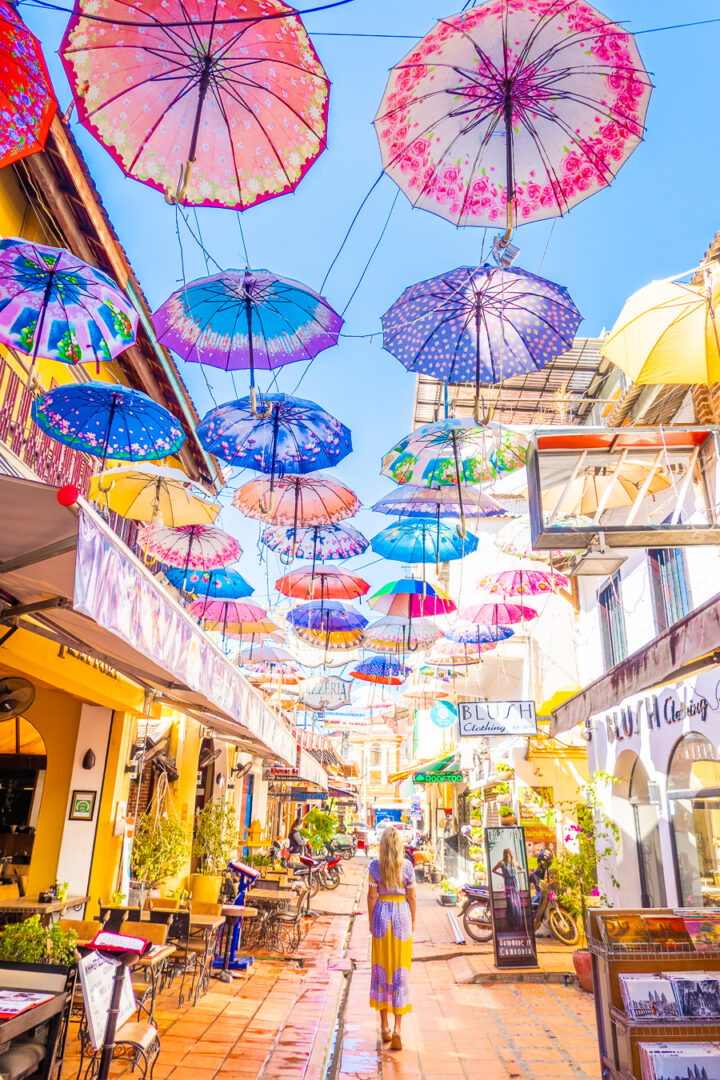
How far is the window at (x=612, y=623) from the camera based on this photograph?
1372cm

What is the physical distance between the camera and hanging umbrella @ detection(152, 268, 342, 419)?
6.75m

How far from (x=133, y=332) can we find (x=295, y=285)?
74.6 inches

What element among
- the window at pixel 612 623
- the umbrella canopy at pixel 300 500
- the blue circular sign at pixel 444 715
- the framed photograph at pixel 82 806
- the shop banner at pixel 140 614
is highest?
the umbrella canopy at pixel 300 500

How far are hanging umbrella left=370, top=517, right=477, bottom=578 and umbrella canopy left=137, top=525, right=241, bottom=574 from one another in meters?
2.37

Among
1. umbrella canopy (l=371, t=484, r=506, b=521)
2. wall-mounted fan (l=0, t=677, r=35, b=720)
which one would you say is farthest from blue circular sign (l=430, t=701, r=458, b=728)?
wall-mounted fan (l=0, t=677, r=35, b=720)

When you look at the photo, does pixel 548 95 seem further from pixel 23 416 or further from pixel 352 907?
pixel 352 907

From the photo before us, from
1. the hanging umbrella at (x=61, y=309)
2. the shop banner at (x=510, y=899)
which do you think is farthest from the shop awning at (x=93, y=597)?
the shop banner at (x=510, y=899)

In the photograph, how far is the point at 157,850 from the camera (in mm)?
13141

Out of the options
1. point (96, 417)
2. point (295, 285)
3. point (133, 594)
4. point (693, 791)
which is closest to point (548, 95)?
point (295, 285)

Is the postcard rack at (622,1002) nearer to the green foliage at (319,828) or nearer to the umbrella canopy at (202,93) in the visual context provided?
the umbrella canopy at (202,93)

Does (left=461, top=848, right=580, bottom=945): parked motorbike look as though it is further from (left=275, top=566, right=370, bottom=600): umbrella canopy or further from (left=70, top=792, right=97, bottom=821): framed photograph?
(left=70, top=792, right=97, bottom=821): framed photograph

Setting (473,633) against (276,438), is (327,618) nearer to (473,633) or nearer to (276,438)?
(473,633)

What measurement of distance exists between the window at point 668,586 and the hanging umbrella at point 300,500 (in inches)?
188

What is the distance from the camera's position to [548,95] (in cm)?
496
